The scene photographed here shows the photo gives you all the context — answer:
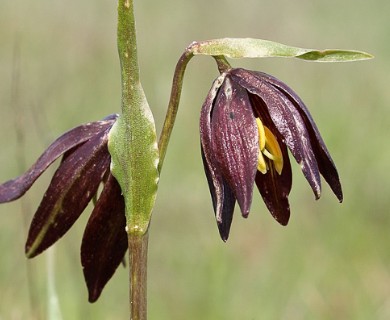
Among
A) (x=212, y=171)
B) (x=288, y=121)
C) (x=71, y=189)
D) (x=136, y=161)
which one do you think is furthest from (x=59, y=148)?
(x=288, y=121)

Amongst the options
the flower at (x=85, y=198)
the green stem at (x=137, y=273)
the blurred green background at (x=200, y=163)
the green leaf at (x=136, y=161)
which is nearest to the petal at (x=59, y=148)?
the flower at (x=85, y=198)

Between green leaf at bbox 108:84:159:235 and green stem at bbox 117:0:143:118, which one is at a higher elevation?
green stem at bbox 117:0:143:118

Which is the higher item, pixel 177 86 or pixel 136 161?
pixel 177 86

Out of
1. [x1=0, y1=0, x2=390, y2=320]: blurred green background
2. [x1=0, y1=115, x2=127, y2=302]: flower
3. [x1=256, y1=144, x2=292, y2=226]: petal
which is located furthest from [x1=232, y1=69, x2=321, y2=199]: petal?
[x1=0, y1=0, x2=390, y2=320]: blurred green background

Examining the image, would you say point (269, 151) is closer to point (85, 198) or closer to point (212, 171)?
point (212, 171)

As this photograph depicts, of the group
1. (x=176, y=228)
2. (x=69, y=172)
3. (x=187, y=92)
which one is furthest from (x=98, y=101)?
(x=69, y=172)

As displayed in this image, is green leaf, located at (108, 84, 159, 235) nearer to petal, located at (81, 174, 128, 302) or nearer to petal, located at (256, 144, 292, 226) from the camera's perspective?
petal, located at (81, 174, 128, 302)
